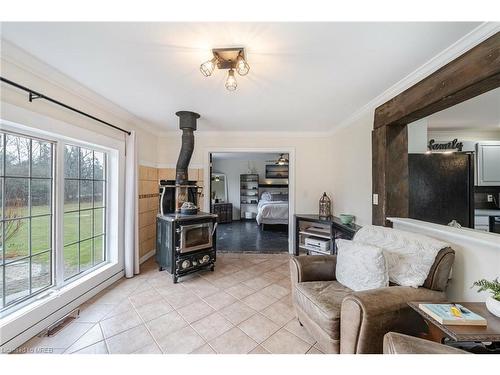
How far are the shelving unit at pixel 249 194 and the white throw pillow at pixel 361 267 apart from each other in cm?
588

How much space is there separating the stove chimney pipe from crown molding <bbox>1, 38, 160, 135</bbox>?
2.50ft

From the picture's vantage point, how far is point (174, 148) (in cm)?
386

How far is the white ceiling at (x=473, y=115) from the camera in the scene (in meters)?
2.30

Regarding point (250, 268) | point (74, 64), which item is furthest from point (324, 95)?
point (250, 268)

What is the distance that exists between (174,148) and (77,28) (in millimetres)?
2623

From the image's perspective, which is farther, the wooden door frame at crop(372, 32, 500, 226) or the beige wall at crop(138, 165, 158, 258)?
the beige wall at crop(138, 165, 158, 258)

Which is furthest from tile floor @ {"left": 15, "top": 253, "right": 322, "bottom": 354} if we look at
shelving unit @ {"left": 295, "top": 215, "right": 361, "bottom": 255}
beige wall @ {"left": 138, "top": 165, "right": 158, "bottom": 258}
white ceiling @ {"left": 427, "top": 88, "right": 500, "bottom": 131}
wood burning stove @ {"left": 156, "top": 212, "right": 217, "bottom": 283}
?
white ceiling @ {"left": 427, "top": 88, "right": 500, "bottom": 131}

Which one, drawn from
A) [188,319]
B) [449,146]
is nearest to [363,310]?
[188,319]

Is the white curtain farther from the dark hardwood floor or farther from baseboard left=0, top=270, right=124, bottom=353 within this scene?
the dark hardwood floor

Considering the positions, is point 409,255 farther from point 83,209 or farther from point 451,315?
point 83,209

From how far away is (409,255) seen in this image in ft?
4.96

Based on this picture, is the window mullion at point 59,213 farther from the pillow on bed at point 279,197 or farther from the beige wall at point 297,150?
the pillow on bed at point 279,197

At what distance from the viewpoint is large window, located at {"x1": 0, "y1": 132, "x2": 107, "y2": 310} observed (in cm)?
163

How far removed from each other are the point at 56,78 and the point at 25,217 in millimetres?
1278
